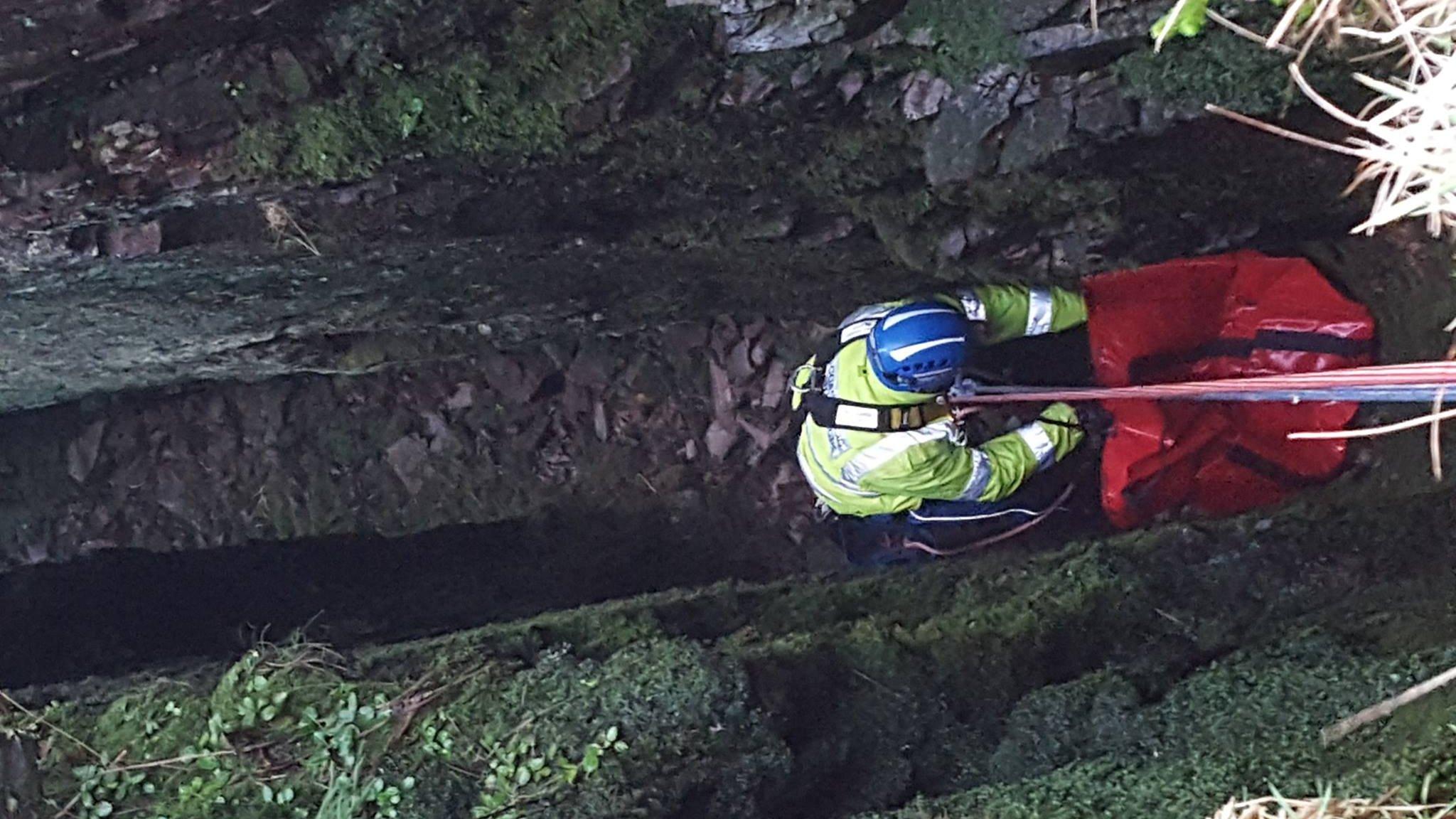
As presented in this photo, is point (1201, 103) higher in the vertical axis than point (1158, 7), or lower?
lower

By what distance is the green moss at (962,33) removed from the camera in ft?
11.2

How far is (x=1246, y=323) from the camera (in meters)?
4.67

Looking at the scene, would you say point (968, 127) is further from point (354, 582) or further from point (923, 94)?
point (354, 582)

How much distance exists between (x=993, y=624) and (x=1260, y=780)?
1.17 meters

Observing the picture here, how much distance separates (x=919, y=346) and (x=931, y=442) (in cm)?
44

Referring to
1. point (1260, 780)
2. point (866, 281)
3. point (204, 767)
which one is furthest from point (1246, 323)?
point (204, 767)

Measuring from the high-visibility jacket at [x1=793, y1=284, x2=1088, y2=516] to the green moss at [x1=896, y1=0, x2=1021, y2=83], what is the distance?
1186 mm

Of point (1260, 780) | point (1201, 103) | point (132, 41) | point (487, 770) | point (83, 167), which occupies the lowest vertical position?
point (487, 770)

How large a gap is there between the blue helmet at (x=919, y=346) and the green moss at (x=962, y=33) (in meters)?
1.01

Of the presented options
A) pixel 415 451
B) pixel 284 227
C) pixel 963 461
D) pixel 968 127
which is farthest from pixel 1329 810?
pixel 415 451

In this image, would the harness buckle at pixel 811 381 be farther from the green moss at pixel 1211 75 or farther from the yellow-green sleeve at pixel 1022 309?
the green moss at pixel 1211 75

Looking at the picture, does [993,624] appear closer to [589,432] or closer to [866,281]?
[866,281]

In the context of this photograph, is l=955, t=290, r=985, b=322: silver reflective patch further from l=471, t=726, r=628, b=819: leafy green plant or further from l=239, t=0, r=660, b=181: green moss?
l=471, t=726, r=628, b=819: leafy green plant

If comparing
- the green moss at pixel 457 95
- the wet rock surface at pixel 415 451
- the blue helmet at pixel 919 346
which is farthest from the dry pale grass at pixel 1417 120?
the wet rock surface at pixel 415 451
